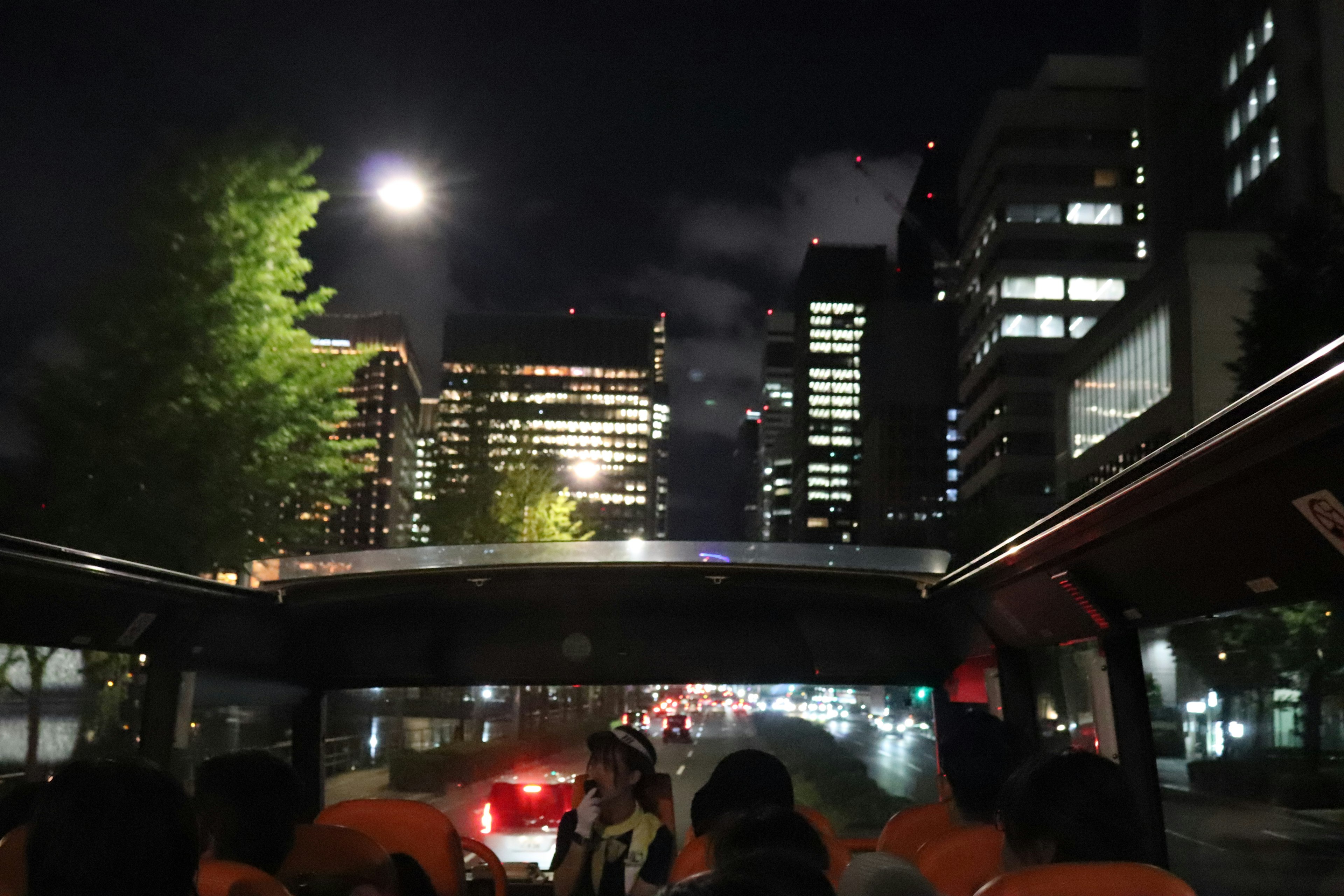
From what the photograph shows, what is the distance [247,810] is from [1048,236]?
97.9 m

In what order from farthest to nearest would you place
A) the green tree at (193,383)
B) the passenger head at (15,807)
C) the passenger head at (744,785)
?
the green tree at (193,383) → the passenger head at (15,807) → the passenger head at (744,785)

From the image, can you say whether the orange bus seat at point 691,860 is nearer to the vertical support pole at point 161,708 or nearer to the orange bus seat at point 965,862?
the orange bus seat at point 965,862

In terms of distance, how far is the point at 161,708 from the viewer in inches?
291

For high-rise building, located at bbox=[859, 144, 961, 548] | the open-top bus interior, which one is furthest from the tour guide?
high-rise building, located at bbox=[859, 144, 961, 548]

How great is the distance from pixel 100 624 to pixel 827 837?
144 inches

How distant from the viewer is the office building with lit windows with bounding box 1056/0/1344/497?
55375 mm

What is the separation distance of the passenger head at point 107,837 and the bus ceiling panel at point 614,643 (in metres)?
5.66

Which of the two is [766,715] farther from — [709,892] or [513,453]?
[513,453]

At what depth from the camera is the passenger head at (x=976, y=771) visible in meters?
4.73

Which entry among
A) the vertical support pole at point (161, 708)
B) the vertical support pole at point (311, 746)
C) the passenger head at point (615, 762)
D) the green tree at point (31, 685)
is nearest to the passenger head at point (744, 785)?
the passenger head at point (615, 762)

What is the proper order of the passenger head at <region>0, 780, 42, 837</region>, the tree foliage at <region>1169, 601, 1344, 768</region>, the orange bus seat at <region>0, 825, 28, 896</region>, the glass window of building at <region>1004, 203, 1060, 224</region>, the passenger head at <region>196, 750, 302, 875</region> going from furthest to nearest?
the glass window of building at <region>1004, 203, 1060, 224</region>
the tree foliage at <region>1169, 601, 1344, 768</region>
the passenger head at <region>0, 780, 42, 837</region>
the passenger head at <region>196, 750, 302, 875</region>
the orange bus seat at <region>0, 825, 28, 896</region>

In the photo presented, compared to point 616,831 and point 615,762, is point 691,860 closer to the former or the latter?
point 615,762

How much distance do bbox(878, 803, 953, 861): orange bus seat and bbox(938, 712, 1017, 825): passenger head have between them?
2.37 feet

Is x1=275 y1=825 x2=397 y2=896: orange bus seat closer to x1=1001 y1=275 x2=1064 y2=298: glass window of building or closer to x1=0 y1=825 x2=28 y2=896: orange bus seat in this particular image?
x1=0 y1=825 x2=28 y2=896: orange bus seat
